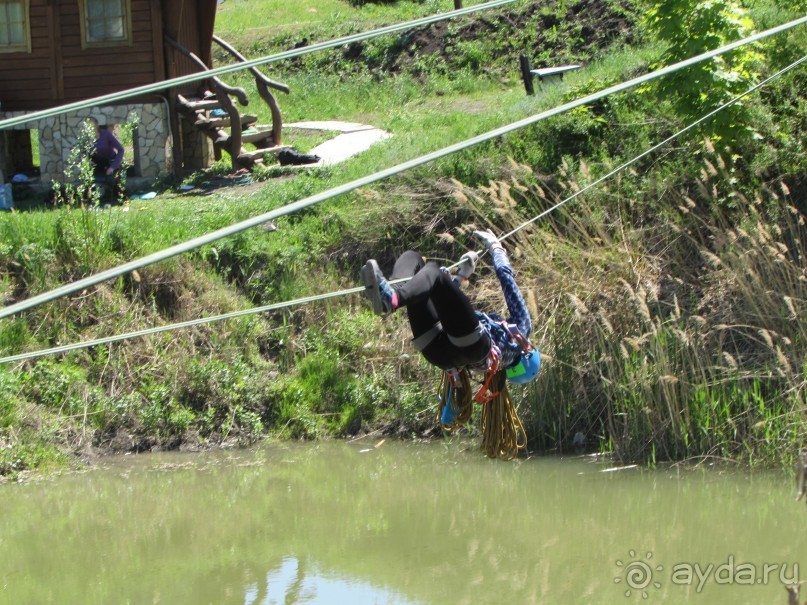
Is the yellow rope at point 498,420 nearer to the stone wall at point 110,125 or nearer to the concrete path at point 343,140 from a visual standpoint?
the concrete path at point 343,140

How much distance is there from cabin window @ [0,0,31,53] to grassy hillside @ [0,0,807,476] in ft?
11.7

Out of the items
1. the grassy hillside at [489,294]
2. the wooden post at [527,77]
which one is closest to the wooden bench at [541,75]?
the wooden post at [527,77]

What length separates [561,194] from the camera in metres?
12.8

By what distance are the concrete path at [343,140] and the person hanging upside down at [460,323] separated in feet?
27.3

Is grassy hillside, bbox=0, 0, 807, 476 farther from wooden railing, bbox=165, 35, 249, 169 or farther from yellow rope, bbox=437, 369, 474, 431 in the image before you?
yellow rope, bbox=437, 369, 474, 431

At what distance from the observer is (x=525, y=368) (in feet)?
25.5

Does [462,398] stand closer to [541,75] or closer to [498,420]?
[498,420]

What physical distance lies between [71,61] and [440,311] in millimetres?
11435

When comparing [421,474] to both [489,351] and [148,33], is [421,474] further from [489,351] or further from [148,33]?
[148,33]

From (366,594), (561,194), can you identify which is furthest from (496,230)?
(366,594)

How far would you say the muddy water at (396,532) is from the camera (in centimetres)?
823

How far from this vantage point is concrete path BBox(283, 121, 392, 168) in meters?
16.2

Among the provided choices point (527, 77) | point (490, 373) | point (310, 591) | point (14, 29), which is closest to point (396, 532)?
point (310, 591)

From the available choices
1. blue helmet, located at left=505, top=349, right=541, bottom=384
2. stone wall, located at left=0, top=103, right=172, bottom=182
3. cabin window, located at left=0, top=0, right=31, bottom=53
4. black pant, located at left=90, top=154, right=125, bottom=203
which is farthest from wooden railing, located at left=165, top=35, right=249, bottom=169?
blue helmet, located at left=505, top=349, right=541, bottom=384
